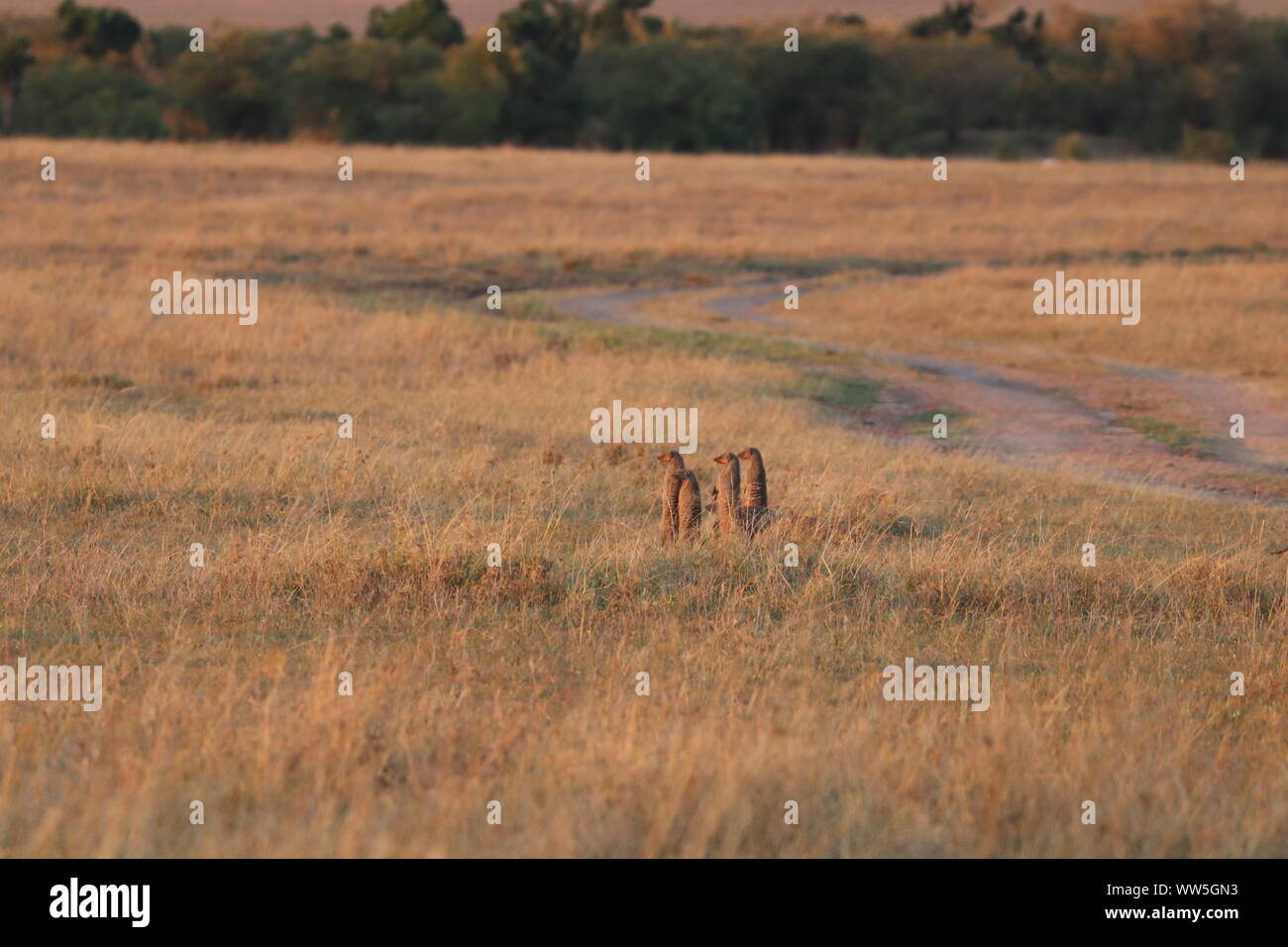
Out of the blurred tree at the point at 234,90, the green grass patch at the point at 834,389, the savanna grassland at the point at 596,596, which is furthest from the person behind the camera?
the blurred tree at the point at 234,90

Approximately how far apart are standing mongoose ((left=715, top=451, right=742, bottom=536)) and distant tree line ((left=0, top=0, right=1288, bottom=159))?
55.0 meters

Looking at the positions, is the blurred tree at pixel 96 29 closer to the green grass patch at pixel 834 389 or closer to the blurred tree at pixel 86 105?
the blurred tree at pixel 86 105

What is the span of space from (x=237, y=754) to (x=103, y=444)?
5959 mm

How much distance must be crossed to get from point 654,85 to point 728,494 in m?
61.0

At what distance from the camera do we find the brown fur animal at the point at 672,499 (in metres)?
7.64

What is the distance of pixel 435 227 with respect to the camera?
3206cm

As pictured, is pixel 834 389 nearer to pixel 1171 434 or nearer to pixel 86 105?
pixel 1171 434

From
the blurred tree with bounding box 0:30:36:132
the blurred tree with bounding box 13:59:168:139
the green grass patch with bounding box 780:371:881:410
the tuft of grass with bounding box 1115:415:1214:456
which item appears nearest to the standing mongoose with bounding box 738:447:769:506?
the tuft of grass with bounding box 1115:415:1214:456

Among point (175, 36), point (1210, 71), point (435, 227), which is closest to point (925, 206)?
point (435, 227)

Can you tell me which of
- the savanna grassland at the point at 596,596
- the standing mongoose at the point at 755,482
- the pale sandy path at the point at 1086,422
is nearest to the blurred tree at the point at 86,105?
the savanna grassland at the point at 596,596

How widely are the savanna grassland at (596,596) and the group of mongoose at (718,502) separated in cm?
23

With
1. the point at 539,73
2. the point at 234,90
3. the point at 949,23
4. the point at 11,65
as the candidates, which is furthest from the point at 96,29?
the point at 949,23

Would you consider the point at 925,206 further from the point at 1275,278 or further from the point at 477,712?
the point at 477,712

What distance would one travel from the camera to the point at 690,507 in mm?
7598
